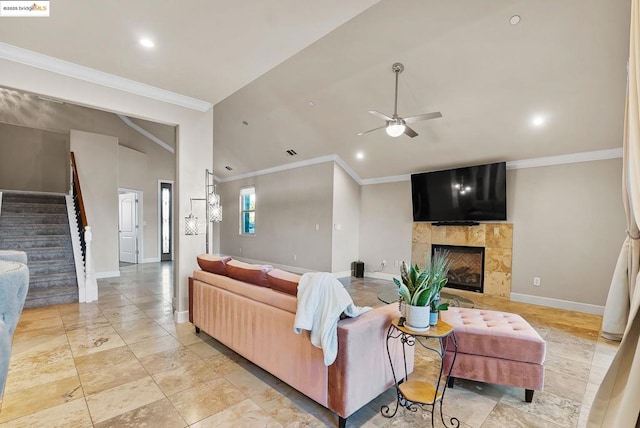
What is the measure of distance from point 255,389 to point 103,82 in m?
3.55

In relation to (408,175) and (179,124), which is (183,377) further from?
(408,175)

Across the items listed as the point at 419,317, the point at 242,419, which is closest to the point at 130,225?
the point at 242,419

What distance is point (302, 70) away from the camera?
14.4ft

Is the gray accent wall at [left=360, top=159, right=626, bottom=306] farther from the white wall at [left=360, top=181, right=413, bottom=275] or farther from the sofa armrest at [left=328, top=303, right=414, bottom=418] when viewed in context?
the sofa armrest at [left=328, top=303, right=414, bottom=418]

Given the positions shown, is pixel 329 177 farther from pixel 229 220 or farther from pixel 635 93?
pixel 635 93

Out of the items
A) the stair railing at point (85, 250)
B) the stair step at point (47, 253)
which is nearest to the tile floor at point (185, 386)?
the stair railing at point (85, 250)

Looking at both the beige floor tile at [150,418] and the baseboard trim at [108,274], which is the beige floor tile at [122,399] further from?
the baseboard trim at [108,274]

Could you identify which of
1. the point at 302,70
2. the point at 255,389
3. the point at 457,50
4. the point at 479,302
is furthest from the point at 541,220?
the point at 255,389

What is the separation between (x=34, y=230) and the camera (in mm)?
5184

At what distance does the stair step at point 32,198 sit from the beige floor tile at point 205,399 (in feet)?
19.5

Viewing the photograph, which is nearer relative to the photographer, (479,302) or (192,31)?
(192,31)

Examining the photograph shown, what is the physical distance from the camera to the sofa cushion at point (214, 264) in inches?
116

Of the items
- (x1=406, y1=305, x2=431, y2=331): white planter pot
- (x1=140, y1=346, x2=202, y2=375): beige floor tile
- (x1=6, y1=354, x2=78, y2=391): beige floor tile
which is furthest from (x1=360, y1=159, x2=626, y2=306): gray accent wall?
(x1=6, y1=354, x2=78, y2=391): beige floor tile

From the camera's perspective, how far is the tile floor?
195cm
